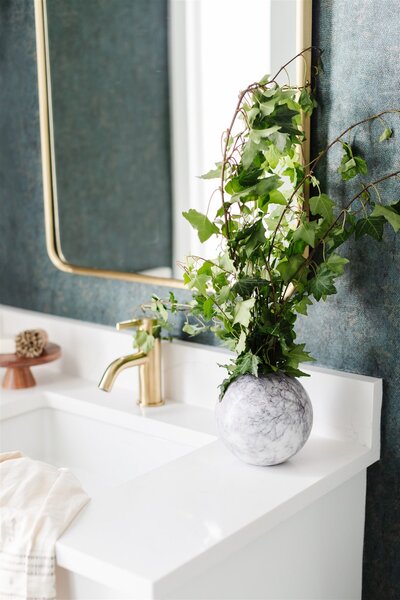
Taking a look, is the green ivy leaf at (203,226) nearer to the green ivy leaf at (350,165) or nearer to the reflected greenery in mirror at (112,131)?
the green ivy leaf at (350,165)

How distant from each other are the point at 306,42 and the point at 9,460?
815mm

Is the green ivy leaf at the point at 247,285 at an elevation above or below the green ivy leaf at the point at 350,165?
below

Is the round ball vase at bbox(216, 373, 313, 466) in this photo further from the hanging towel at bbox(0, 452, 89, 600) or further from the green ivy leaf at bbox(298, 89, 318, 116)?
the green ivy leaf at bbox(298, 89, 318, 116)

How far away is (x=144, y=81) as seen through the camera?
1536mm

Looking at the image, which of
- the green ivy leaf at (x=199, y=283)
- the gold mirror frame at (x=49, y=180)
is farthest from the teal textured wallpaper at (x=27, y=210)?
the green ivy leaf at (x=199, y=283)

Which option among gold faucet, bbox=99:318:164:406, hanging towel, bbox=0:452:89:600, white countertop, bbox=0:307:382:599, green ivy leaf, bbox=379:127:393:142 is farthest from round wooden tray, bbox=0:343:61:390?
green ivy leaf, bbox=379:127:393:142

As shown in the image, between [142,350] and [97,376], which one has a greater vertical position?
[142,350]

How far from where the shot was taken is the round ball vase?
1.19 metres

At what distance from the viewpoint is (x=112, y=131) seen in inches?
63.6

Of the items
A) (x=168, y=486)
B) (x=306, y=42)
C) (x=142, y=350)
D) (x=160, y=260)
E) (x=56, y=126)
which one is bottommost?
(x=168, y=486)

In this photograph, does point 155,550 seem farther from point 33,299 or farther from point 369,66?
point 33,299

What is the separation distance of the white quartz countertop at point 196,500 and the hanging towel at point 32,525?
0.02 m

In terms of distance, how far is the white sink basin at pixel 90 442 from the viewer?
1.50m

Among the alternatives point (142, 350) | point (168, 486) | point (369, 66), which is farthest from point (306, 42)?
point (168, 486)
